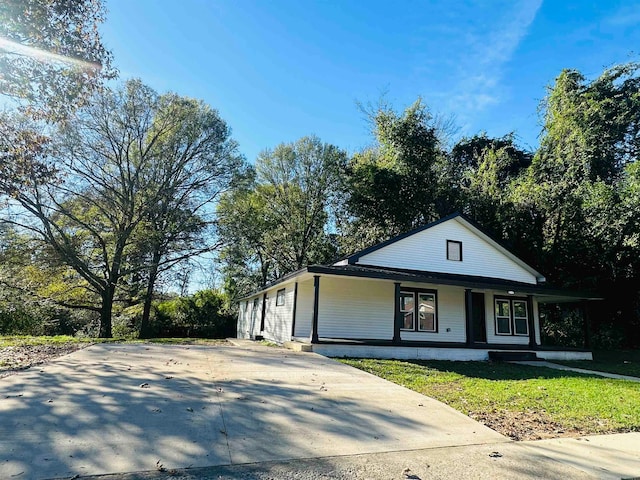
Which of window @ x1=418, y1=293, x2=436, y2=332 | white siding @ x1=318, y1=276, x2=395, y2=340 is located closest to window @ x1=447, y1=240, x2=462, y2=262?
window @ x1=418, y1=293, x2=436, y2=332

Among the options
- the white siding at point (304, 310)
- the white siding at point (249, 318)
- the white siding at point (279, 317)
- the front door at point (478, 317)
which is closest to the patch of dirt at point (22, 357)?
the white siding at point (304, 310)

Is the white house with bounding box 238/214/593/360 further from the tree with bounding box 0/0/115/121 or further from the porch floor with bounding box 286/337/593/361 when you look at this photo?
the tree with bounding box 0/0/115/121

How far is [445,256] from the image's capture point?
1551 cm

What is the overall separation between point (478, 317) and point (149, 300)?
57.3ft

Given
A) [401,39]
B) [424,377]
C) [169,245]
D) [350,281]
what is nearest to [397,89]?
[401,39]

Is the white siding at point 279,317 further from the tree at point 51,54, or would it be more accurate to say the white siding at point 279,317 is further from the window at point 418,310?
the tree at point 51,54

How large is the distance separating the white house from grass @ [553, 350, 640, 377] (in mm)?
753

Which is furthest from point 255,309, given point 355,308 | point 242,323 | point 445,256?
point 445,256

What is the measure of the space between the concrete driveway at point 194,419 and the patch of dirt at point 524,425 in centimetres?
33

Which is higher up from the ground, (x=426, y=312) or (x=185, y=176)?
(x=185, y=176)

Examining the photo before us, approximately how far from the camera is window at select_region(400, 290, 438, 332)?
1436 cm

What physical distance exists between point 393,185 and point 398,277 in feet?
40.4

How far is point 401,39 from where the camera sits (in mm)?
13391

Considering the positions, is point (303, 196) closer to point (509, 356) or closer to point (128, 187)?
Result: point (128, 187)
